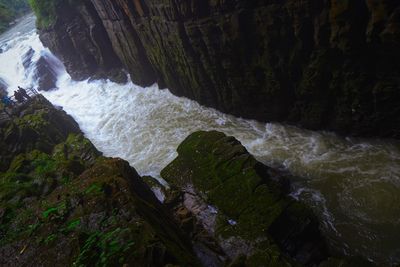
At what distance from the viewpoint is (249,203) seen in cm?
993

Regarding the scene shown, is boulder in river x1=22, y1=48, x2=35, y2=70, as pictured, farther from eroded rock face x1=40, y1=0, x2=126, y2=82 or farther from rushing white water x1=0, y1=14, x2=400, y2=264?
rushing white water x1=0, y1=14, x2=400, y2=264

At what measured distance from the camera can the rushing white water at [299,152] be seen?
981cm

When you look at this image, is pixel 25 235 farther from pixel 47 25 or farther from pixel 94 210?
pixel 47 25

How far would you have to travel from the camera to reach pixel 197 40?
15852mm

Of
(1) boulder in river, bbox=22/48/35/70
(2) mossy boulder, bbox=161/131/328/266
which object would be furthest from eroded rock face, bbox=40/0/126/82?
(2) mossy boulder, bbox=161/131/328/266

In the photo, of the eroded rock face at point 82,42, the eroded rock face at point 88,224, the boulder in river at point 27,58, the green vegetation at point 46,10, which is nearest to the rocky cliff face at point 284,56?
the eroded rock face at point 82,42

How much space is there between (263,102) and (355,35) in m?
5.43

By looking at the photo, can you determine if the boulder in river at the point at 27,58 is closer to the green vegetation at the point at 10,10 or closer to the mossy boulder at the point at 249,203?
the green vegetation at the point at 10,10

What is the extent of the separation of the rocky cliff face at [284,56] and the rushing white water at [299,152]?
1.04 meters

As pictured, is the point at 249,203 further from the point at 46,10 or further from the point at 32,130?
the point at 46,10

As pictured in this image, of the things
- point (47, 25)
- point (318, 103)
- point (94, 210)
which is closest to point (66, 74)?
point (47, 25)

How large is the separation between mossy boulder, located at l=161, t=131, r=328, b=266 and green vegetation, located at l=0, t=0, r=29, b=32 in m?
51.7

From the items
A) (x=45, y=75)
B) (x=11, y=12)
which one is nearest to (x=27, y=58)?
(x=45, y=75)

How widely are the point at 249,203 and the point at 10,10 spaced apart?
62.1 metres
